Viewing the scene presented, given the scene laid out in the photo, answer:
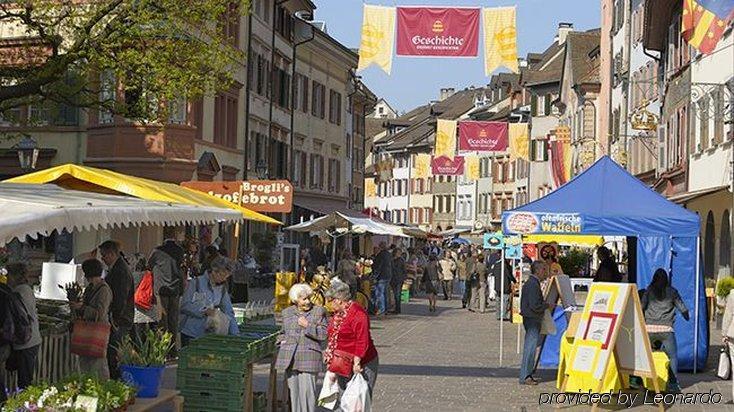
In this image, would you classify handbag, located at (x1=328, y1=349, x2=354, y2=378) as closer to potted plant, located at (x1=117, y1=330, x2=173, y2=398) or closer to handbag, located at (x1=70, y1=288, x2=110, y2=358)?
potted plant, located at (x1=117, y1=330, x2=173, y2=398)

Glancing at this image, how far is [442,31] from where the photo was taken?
96.1 feet

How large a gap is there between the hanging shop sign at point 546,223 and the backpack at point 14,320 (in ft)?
29.8

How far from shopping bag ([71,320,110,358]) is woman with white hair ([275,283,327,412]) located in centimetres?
167

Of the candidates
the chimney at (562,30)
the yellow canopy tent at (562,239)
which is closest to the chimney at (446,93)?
the chimney at (562,30)

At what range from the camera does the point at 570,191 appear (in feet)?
73.0

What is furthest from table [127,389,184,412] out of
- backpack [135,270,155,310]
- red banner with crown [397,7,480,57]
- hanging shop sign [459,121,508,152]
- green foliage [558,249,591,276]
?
hanging shop sign [459,121,508,152]

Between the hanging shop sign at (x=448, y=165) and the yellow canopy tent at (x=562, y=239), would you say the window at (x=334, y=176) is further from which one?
the yellow canopy tent at (x=562, y=239)

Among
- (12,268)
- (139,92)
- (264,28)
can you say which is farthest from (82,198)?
(264,28)

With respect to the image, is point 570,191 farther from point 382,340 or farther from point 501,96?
point 501,96

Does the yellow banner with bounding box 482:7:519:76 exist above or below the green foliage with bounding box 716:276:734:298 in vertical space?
above

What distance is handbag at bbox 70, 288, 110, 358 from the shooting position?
13938 millimetres

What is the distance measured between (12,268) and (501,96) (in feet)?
363

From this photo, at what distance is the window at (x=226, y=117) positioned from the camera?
47.9m

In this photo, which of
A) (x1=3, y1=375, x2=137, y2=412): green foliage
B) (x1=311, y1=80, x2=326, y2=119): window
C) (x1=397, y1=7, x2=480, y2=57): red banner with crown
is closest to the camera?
(x1=3, y1=375, x2=137, y2=412): green foliage
